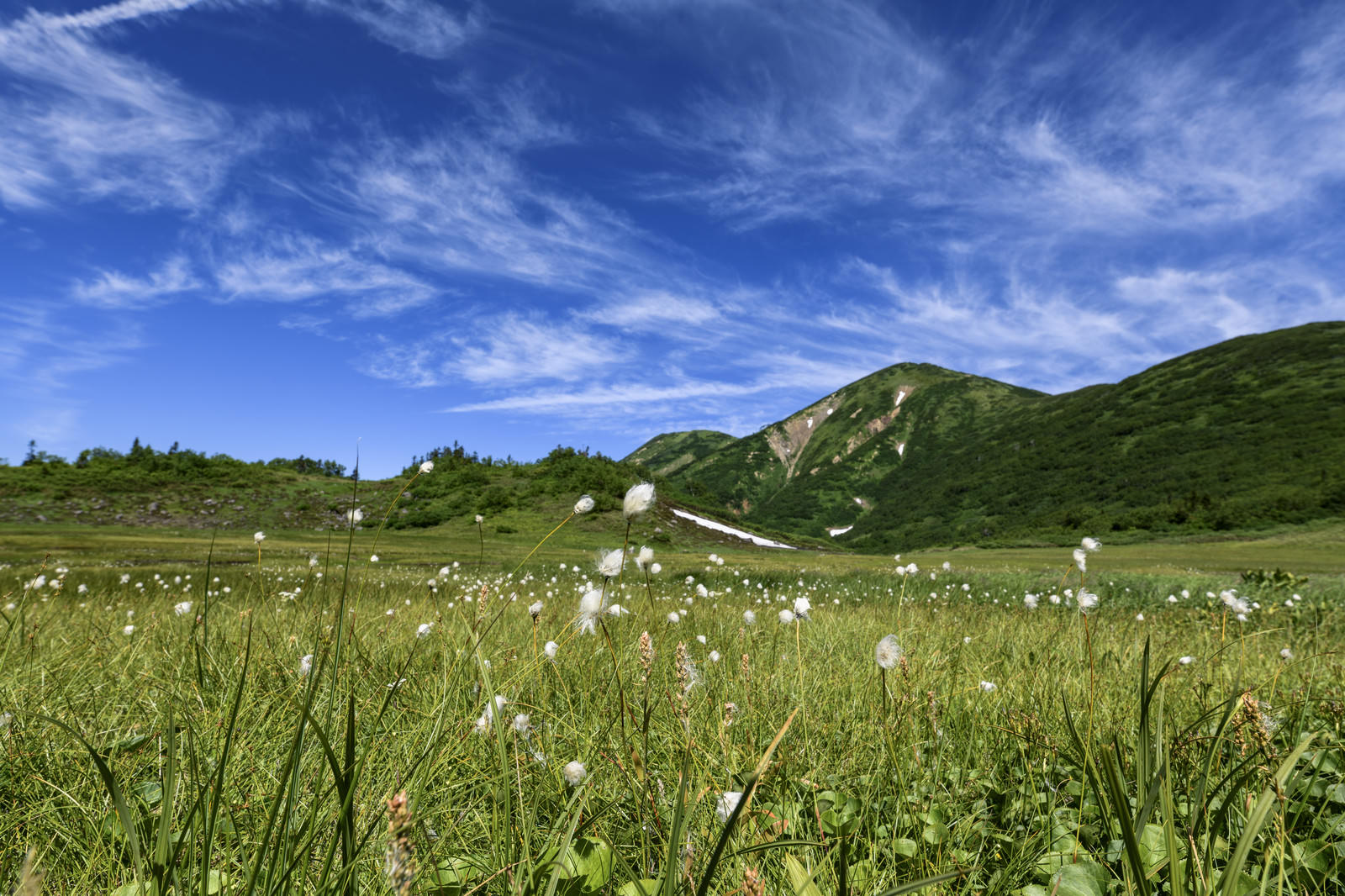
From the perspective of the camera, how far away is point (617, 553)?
2.69 metres

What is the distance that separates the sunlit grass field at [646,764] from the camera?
1433 mm

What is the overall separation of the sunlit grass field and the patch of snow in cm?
4029

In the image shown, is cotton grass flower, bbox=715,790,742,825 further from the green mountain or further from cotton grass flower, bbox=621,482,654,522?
the green mountain

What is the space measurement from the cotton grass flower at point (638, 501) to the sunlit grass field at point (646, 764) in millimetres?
595

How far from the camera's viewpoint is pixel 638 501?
219 centimetres

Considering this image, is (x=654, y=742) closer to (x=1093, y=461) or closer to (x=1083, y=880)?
(x=1083, y=880)

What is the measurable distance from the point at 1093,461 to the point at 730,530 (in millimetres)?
96639

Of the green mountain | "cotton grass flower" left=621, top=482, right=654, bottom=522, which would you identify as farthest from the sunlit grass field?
the green mountain

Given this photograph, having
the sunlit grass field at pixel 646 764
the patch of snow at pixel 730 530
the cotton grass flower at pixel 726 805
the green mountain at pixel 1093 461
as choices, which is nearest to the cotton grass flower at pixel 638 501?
the sunlit grass field at pixel 646 764

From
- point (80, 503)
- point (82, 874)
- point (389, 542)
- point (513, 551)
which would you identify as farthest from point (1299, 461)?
point (80, 503)

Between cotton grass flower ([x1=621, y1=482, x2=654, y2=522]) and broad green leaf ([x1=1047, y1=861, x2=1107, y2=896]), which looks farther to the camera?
cotton grass flower ([x1=621, y1=482, x2=654, y2=522])

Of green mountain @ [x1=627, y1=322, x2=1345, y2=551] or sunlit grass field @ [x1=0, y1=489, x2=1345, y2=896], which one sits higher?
green mountain @ [x1=627, y1=322, x2=1345, y2=551]

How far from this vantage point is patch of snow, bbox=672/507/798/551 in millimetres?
45562

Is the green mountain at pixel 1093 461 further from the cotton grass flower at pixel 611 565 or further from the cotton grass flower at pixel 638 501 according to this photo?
the cotton grass flower at pixel 638 501
